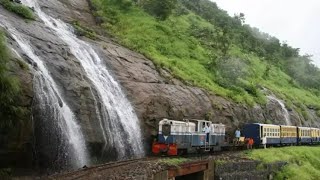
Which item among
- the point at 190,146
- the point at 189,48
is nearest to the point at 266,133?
the point at 190,146

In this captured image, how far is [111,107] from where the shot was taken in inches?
1122

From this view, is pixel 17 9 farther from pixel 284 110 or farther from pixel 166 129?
pixel 284 110

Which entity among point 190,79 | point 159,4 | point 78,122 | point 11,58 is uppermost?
point 159,4

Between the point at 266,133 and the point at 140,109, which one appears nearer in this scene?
the point at 140,109

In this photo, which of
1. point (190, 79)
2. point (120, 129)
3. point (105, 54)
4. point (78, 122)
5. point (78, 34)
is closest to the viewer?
point (78, 122)

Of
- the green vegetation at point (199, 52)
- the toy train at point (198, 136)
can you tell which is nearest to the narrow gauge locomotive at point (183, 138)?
the toy train at point (198, 136)

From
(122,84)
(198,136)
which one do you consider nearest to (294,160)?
(198,136)

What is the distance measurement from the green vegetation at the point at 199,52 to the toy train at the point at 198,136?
455 cm

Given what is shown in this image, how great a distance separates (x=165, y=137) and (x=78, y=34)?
14029mm

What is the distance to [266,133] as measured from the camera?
4153 centimetres

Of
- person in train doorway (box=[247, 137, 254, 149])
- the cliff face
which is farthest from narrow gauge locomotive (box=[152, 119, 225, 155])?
person in train doorway (box=[247, 137, 254, 149])

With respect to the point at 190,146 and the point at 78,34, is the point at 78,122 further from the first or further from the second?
the point at 78,34

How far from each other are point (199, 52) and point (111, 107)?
28.4m

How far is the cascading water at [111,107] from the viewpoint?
2717cm
